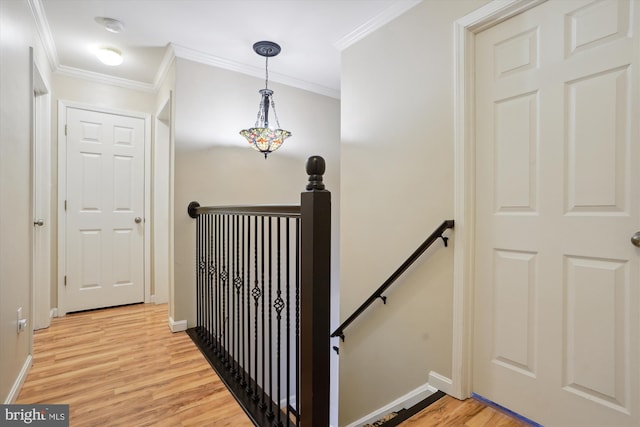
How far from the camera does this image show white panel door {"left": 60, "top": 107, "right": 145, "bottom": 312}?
124 inches

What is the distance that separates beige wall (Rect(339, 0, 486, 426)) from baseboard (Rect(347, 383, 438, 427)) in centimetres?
5

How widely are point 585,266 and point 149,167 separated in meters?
3.86

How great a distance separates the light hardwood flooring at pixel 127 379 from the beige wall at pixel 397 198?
1.06 metres

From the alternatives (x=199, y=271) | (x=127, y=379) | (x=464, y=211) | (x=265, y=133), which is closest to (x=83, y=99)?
(x=265, y=133)

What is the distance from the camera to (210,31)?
2467 millimetres

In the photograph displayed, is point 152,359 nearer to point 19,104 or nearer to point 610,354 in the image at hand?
point 19,104

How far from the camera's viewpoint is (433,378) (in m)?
Answer: 1.85

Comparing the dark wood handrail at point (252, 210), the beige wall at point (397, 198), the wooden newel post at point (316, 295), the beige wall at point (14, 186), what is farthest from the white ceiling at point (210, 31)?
the wooden newel post at point (316, 295)

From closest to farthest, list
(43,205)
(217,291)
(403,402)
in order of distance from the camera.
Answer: (403,402) → (217,291) → (43,205)

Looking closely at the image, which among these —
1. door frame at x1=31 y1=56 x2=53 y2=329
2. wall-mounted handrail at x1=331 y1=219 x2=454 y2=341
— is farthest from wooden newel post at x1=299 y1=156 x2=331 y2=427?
door frame at x1=31 y1=56 x2=53 y2=329

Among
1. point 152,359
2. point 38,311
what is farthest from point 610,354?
point 38,311

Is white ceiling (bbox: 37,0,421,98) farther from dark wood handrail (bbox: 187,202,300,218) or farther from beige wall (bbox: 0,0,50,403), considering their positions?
dark wood handrail (bbox: 187,202,300,218)

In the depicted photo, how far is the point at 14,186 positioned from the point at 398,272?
2.28m

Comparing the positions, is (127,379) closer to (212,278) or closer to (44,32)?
(212,278)
